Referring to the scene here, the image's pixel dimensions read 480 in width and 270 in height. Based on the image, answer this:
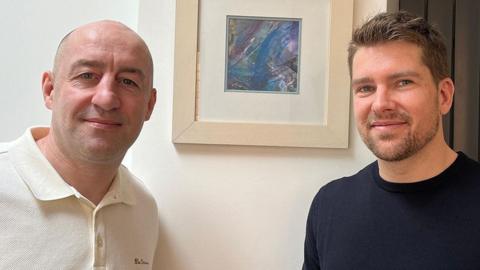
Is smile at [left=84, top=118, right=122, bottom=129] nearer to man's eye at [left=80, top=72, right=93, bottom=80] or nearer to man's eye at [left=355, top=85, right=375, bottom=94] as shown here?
man's eye at [left=80, top=72, right=93, bottom=80]

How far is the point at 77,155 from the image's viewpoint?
0.95 meters

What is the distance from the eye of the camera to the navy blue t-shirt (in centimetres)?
89

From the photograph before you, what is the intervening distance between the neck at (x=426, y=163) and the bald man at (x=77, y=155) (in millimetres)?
648

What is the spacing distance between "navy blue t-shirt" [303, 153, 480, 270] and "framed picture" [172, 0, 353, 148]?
22 centimetres

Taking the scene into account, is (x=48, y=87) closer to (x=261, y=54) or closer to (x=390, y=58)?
(x=261, y=54)

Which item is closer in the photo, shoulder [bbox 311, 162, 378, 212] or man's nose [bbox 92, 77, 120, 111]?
man's nose [bbox 92, 77, 120, 111]

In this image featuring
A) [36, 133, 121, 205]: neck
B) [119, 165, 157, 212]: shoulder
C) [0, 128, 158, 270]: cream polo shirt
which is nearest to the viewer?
[0, 128, 158, 270]: cream polo shirt

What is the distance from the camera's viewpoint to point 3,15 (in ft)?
4.24

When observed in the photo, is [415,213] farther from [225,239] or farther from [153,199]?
[153,199]

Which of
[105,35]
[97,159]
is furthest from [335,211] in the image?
[105,35]

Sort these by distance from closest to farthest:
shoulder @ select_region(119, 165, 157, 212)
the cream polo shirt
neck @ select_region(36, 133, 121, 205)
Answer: the cream polo shirt < neck @ select_region(36, 133, 121, 205) < shoulder @ select_region(119, 165, 157, 212)

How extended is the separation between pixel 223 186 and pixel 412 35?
25.6 inches

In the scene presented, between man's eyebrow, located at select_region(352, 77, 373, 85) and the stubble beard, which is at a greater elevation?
man's eyebrow, located at select_region(352, 77, 373, 85)

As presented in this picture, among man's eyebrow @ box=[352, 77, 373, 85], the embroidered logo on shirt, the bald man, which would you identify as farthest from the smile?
man's eyebrow @ box=[352, 77, 373, 85]
